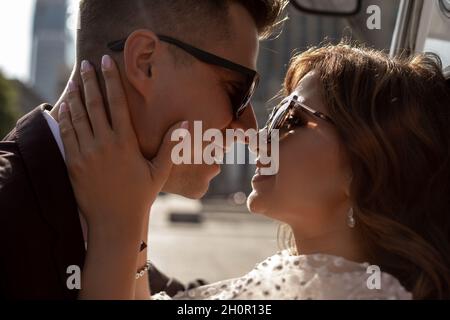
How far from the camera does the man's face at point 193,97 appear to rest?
232 cm

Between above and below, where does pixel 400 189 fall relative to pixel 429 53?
below

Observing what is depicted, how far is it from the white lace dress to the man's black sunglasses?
0.73 metres

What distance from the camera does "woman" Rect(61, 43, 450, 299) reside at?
195 centimetres

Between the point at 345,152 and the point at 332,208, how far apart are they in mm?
202

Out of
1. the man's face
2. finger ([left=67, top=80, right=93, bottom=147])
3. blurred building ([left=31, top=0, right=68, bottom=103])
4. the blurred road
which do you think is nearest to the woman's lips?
the man's face

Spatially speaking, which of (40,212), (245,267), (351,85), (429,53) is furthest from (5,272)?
(245,267)

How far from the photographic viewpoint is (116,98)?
2.14 m

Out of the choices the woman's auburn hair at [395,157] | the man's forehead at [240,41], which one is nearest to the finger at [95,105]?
the man's forehead at [240,41]

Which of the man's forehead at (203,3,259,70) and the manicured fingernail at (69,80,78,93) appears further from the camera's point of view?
the man's forehead at (203,3,259,70)

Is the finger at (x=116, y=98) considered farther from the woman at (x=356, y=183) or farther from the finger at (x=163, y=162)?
the finger at (x=163, y=162)

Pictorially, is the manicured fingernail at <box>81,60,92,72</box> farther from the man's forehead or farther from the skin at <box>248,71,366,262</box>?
the skin at <box>248,71,366,262</box>

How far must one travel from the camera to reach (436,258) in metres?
1.99

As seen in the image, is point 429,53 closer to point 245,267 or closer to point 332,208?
point 332,208

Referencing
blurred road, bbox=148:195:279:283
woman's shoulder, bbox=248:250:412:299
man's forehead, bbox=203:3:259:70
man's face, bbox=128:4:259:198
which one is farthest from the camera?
blurred road, bbox=148:195:279:283
